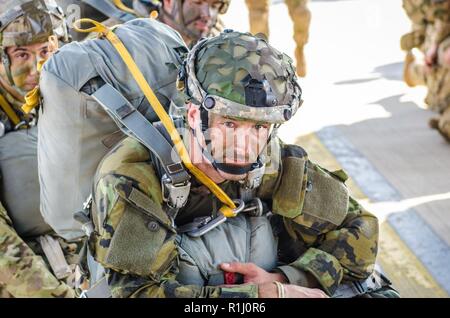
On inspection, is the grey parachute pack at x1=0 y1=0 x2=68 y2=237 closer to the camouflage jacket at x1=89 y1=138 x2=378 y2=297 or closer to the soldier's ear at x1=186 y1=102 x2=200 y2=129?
the camouflage jacket at x1=89 y1=138 x2=378 y2=297

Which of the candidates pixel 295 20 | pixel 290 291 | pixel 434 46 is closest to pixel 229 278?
pixel 290 291

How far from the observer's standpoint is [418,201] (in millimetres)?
4941

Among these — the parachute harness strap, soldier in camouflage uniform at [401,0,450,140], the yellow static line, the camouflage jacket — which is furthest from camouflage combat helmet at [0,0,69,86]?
soldier in camouflage uniform at [401,0,450,140]

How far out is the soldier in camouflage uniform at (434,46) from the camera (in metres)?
5.79

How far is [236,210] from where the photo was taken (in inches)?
88.7

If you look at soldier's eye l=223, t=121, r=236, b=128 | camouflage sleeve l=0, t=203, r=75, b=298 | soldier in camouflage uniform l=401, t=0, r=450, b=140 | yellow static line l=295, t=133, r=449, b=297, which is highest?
soldier's eye l=223, t=121, r=236, b=128

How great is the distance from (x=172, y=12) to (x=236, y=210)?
2064 mm

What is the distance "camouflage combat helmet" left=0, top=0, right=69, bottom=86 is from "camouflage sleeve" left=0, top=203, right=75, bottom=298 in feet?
2.12

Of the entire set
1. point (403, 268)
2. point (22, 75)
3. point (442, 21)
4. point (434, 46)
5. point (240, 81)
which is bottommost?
point (403, 268)

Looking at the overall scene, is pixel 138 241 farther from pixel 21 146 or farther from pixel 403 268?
pixel 403 268

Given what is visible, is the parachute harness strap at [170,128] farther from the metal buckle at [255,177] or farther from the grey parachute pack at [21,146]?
the grey parachute pack at [21,146]

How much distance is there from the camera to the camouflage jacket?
2.09 m

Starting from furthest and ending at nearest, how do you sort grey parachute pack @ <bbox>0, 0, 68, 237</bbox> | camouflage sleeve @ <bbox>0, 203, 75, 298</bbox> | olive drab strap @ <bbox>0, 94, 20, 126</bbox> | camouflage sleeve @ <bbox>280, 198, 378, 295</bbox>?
olive drab strap @ <bbox>0, 94, 20, 126</bbox>, grey parachute pack @ <bbox>0, 0, 68, 237</bbox>, camouflage sleeve @ <bbox>0, 203, 75, 298</bbox>, camouflage sleeve @ <bbox>280, 198, 378, 295</bbox>
